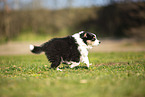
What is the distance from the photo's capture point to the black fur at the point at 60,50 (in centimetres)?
734

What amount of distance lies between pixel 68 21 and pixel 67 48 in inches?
1265

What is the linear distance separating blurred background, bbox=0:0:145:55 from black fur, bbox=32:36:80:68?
57.0 feet

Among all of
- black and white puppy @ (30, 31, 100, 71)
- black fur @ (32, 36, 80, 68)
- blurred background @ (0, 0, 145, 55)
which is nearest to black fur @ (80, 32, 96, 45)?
black and white puppy @ (30, 31, 100, 71)

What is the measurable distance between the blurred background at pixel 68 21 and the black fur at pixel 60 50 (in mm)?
17380

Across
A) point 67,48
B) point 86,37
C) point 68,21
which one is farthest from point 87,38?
point 68,21

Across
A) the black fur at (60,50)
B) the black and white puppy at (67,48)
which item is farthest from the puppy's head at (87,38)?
the black fur at (60,50)

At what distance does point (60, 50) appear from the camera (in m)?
7.38

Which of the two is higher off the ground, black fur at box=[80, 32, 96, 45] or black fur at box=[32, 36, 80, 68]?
black fur at box=[80, 32, 96, 45]

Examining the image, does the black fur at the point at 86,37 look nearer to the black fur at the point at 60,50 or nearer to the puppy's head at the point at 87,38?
the puppy's head at the point at 87,38

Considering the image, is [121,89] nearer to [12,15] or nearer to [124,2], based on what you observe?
[124,2]

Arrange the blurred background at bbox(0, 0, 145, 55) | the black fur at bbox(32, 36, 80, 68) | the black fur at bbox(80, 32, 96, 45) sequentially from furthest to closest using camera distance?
1. the blurred background at bbox(0, 0, 145, 55)
2. the black fur at bbox(80, 32, 96, 45)
3. the black fur at bbox(32, 36, 80, 68)

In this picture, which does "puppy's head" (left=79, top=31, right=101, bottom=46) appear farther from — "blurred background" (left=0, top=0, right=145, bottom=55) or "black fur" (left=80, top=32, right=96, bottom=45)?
"blurred background" (left=0, top=0, right=145, bottom=55)

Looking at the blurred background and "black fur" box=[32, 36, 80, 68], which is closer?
"black fur" box=[32, 36, 80, 68]

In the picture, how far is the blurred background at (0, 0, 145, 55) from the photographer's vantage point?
87.6 ft
